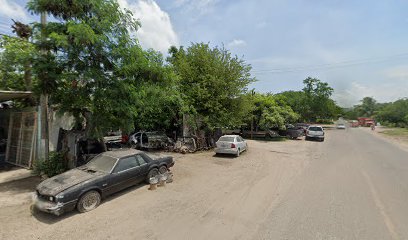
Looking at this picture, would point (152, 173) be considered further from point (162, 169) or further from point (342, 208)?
point (342, 208)

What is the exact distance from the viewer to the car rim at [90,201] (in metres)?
5.54

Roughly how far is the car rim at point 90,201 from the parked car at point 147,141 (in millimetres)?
8778

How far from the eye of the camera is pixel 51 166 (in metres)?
8.30

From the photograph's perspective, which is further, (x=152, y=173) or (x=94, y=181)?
(x=152, y=173)

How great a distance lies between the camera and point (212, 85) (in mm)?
14977

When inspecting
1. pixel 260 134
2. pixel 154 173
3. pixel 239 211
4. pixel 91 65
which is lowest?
pixel 239 211

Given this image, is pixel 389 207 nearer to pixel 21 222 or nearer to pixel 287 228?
pixel 287 228

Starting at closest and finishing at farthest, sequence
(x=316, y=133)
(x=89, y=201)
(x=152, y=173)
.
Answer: (x=89, y=201), (x=152, y=173), (x=316, y=133)

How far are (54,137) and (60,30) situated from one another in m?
6.16

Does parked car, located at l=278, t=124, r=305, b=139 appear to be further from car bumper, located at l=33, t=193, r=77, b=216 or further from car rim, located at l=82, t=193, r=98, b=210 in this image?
car bumper, located at l=33, t=193, r=77, b=216

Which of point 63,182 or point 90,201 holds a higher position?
point 63,182

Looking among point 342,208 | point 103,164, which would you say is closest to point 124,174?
point 103,164

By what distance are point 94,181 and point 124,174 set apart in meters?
1.01

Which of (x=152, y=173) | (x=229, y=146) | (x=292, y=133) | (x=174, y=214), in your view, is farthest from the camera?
(x=292, y=133)
